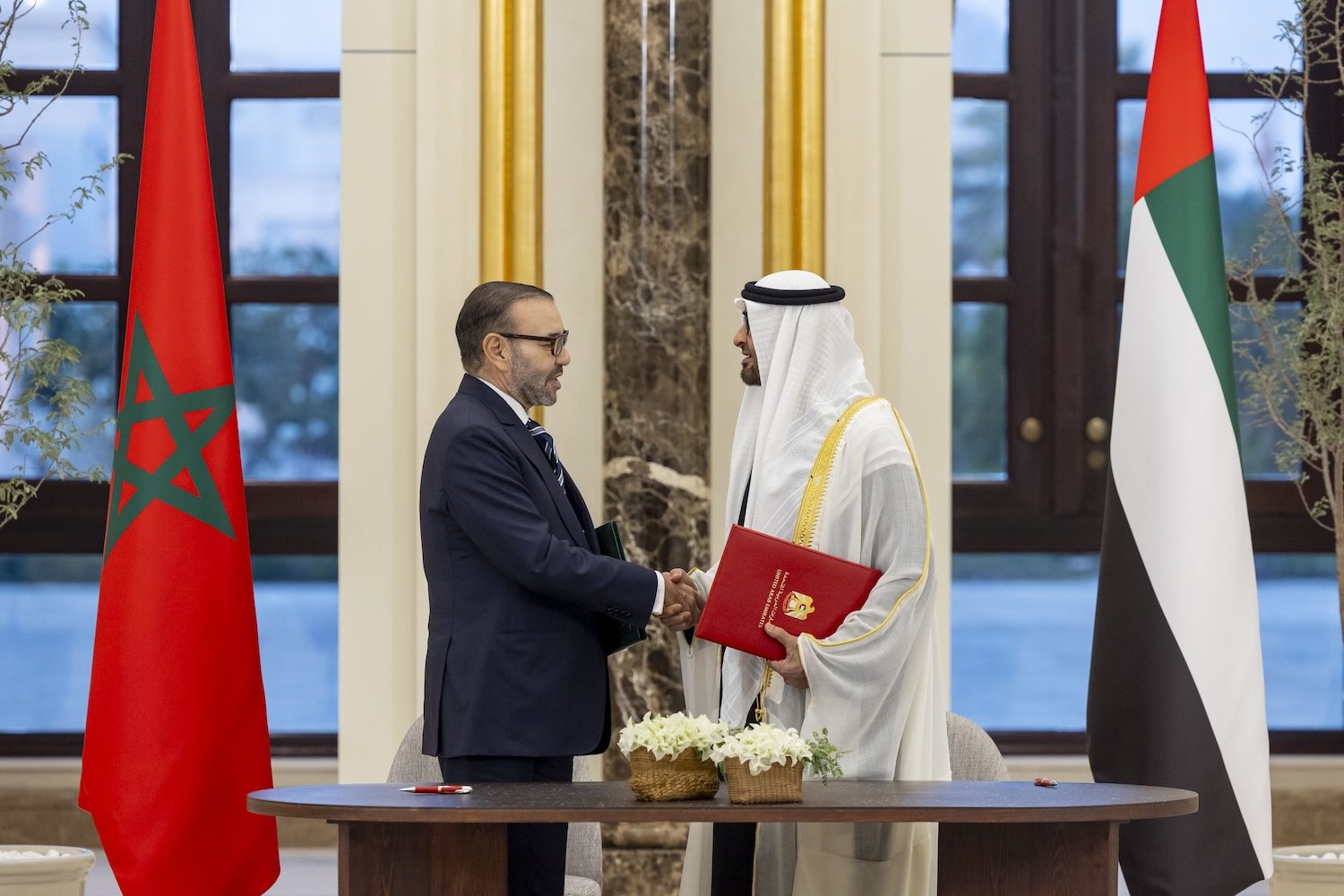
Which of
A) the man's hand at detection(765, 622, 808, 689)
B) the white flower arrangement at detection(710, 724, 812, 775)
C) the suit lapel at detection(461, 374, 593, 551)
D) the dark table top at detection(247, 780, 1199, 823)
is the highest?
the suit lapel at detection(461, 374, 593, 551)

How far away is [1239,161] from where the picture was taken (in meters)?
5.80

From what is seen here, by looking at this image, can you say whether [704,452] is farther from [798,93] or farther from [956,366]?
[956,366]

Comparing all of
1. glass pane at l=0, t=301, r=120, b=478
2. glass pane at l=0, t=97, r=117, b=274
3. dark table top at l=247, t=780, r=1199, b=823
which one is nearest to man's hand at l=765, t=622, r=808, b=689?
dark table top at l=247, t=780, r=1199, b=823

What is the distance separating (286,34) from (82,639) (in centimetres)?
236

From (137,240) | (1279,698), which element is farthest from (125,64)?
(1279,698)

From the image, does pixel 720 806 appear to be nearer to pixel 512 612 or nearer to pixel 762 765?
pixel 762 765

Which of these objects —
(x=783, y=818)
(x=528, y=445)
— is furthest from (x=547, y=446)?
(x=783, y=818)

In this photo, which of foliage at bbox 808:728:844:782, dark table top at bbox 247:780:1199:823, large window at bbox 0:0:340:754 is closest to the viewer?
dark table top at bbox 247:780:1199:823

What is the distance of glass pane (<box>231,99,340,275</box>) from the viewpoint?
226 inches

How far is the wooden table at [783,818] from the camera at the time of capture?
8.63 ft

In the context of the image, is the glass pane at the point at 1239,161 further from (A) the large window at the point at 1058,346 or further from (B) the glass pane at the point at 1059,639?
(B) the glass pane at the point at 1059,639

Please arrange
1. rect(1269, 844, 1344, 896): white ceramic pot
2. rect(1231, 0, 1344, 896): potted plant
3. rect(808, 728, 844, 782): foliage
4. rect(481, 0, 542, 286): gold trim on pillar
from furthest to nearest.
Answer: rect(481, 0, 542, 286): gold trim on pillar
rect(1231, 0, 1344, 896): potted plant
rect(1269, 844, 1344, 896): white ceramic pot
rect(808, 728, 844, 782): foliage

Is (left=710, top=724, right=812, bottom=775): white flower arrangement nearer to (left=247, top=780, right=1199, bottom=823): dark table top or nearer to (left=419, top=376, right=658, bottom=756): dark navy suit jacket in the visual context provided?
(left=247, top=780, right=1199, bottom=823): dark table top

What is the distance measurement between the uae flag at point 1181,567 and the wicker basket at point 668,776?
1.85 meters
